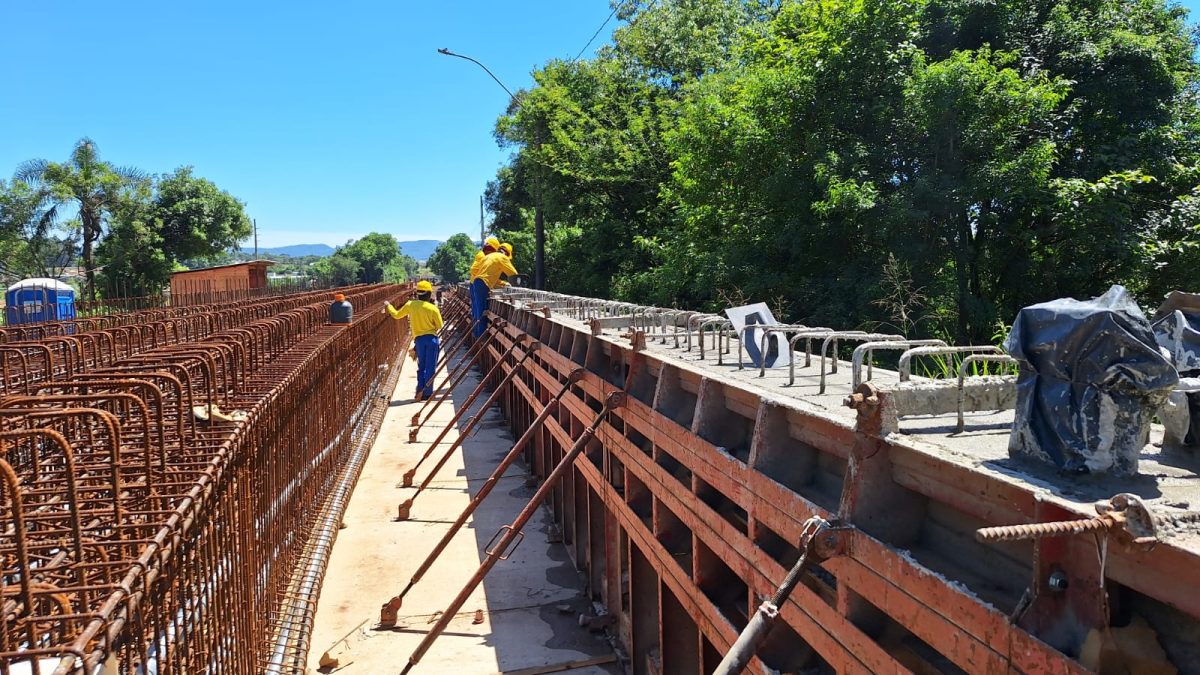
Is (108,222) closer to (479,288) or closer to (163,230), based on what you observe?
(163,230)

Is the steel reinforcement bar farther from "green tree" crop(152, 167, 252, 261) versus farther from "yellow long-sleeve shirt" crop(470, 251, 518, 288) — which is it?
"green tree" crop(152, 167, 252, 261)

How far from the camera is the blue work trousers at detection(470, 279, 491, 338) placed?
2189 cm

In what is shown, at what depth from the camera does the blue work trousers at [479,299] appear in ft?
71.8

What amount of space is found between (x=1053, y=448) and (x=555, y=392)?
8.11 metres

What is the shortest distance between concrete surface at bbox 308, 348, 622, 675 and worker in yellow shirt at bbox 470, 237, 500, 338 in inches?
348

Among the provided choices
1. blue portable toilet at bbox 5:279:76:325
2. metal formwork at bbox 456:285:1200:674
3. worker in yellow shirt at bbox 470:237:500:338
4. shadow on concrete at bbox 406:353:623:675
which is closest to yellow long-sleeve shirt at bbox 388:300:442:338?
worker in yellow shirt at bbox 470:237:500:338

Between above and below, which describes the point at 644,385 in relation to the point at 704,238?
below

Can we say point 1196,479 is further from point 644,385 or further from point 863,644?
point 644,385

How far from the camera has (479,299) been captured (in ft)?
73.6

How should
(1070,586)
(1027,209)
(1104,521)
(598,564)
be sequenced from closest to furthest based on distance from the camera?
(1104,521) → (1070,586) → (598,564) → (1027,209)

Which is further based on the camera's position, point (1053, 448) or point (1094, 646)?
point (1053, 448)

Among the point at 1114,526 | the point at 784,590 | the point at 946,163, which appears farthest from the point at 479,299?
the point at 1114,526

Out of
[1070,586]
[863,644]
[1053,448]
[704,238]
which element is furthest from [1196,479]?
[704,238]

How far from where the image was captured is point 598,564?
859 cm
